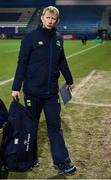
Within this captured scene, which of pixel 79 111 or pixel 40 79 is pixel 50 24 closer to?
pixel 40 79

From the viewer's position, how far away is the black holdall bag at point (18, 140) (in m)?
5.96

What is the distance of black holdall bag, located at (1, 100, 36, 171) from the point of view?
5961 millimetres

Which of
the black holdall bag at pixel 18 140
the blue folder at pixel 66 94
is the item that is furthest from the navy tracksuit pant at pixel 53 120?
the blue folder at pixel 66 94

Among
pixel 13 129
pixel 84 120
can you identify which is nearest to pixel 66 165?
pixel 13 129

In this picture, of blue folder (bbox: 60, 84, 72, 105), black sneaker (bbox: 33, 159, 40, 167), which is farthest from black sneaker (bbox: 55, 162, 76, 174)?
blue folder (bbox: 60, 84, 72, 105)

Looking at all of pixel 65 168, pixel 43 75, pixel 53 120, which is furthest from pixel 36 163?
pixel 43 75

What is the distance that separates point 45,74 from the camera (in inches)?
233

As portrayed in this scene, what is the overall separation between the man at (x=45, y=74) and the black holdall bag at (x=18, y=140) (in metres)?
0.15

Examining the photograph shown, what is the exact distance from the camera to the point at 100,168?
6262mm

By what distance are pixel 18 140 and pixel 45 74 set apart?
0.87m

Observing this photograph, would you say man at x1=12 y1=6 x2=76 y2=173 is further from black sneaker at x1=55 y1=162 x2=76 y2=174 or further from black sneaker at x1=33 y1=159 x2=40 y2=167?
black sneaker at x1=33 y1=159 x2=40 y2=167

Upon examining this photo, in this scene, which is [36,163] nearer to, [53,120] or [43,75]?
[53,120]

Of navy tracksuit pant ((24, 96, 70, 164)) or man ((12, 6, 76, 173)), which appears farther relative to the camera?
navy tracksuit pant ((24, 96, 70, 164))

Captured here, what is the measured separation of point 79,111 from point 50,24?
398cm
